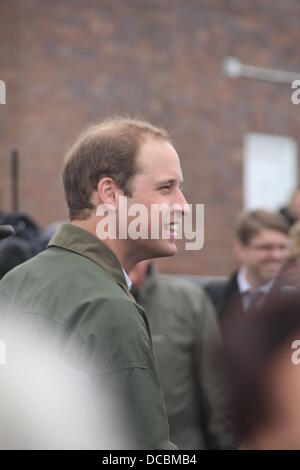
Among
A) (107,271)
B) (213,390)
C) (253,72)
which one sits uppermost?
(253,72)

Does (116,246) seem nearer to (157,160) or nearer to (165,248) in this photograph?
(165,248)

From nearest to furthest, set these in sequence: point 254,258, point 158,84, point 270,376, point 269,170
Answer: point 270,376
point 254,258
point 158,84
point 269,170

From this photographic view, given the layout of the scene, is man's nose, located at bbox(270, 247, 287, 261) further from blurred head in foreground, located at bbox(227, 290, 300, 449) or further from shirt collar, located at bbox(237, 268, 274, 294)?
blurred head in foreground, located at bbox(227, 290, 300, 449)

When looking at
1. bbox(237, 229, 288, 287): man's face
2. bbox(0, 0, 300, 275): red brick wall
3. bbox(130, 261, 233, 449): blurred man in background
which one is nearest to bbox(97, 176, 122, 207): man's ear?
bbox(130, 261, 233, 449): blurred man in background

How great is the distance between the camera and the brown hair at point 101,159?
2.68m

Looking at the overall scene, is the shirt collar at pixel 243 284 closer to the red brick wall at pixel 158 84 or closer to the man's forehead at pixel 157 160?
the man's forehead at pixel 157 160

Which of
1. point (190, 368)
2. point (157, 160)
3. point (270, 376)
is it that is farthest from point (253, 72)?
point (157, 160)

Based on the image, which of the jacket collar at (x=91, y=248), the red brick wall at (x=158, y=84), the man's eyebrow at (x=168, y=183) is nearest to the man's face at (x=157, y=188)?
the man's eyebrow at (x=168, y=183)

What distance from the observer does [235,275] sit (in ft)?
19.0

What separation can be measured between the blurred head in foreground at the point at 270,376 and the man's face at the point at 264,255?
2222 mm

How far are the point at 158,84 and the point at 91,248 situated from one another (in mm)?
10528

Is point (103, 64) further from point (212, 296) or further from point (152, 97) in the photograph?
point (212, 296)

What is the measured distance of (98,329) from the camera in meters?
2.24

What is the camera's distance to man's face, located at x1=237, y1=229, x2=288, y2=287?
567cm
